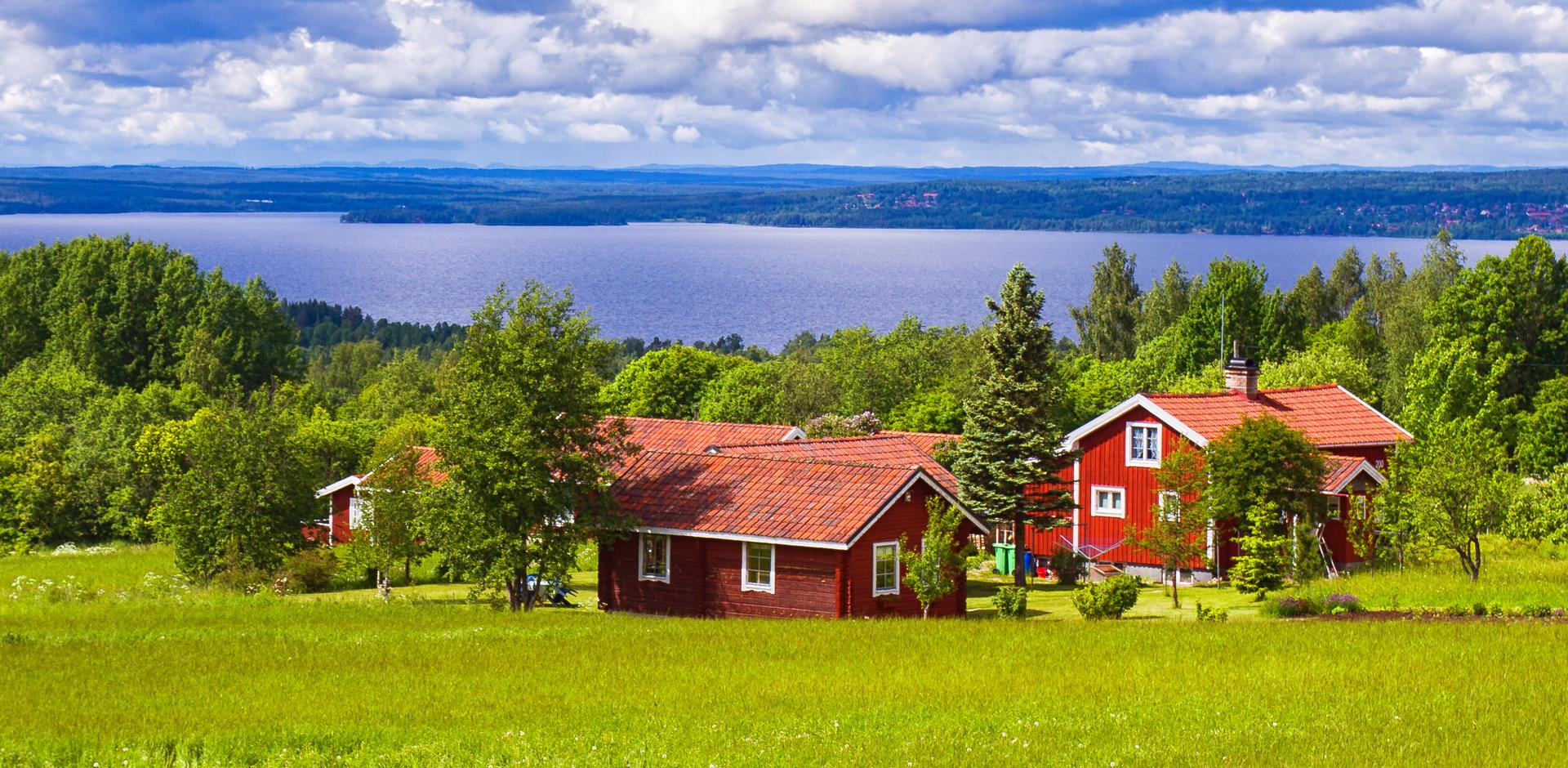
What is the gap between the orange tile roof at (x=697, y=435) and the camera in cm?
5000

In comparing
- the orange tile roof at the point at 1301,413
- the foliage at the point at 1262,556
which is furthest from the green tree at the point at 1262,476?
the orange tile roof at the point at 1301,413

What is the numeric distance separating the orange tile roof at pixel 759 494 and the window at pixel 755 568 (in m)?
0.64

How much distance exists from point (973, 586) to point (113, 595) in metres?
21.1

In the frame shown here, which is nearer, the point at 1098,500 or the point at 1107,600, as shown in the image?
the point at 1107,600

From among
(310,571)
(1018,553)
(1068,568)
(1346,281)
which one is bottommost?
(1068,568)

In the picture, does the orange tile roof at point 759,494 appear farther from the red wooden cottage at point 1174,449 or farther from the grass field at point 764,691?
the red wooden cottage at point 1174,449

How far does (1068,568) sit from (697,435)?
41.4ft

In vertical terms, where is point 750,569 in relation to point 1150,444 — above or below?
below

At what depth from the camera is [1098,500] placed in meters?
46.6

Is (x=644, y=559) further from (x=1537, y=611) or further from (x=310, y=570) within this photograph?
(x=1537, y=611)

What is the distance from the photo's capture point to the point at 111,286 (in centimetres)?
9950

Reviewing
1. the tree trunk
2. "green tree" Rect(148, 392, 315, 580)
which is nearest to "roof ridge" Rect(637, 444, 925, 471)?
the tree trunk

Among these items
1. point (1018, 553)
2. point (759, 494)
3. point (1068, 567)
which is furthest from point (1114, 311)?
point (759, 494)

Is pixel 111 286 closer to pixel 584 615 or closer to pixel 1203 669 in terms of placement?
pixel 584 615
